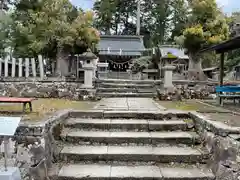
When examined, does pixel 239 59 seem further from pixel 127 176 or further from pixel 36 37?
pixel 127 176

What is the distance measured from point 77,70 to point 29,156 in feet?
19.3

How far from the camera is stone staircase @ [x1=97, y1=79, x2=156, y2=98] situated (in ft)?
25.8

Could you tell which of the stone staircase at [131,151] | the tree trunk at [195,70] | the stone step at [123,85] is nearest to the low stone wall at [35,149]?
the stone staircase at [131,151]

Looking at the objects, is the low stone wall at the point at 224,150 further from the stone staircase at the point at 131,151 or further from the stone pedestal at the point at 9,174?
the stone pedestal at the point at 9,174

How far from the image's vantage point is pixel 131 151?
3307 millimetres

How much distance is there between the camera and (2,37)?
12695 mm

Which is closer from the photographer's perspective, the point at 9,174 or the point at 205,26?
the point at 9,174

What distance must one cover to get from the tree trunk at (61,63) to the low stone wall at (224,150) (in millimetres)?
6202

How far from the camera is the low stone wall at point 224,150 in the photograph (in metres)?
2.80

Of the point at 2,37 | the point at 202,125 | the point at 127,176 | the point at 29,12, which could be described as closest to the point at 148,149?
the point at 127,176

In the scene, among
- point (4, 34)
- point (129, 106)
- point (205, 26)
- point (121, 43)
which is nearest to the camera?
point (129, 106)

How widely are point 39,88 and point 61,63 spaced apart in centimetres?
123

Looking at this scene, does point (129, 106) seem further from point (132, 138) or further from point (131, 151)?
point (131, 151)

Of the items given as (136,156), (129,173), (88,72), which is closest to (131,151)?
(136,156)
